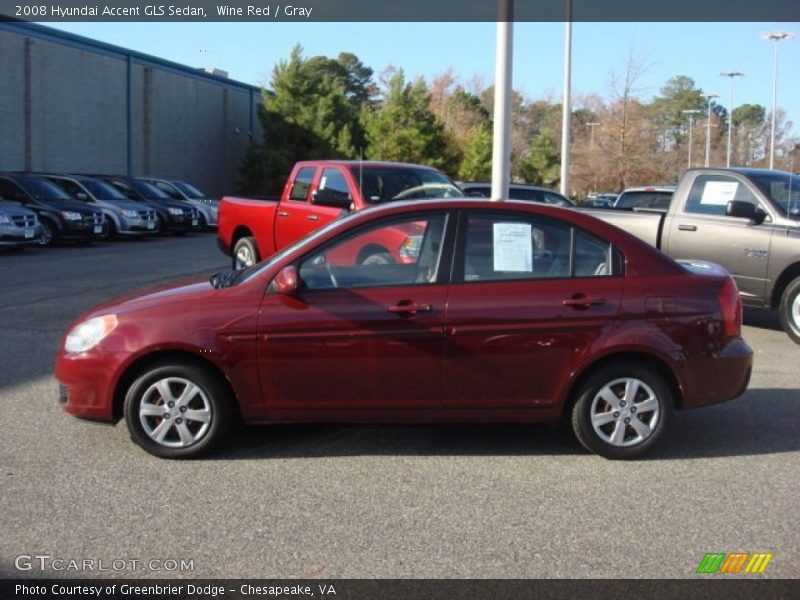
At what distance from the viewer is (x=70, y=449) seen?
224 inches

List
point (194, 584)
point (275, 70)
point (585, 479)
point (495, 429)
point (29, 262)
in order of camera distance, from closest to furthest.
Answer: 1. point (194, 584)
2. point (585, 479)
3. point (495, 429)
4. point (29, 262)
5. point (275, 70)

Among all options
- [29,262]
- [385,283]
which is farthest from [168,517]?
[29,262]

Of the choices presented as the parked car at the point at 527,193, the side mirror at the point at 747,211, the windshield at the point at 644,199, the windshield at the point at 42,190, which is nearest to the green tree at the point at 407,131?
the windshield at the point at 42,190

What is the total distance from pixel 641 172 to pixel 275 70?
19468 mm

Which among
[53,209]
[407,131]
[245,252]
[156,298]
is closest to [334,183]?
[245,252]

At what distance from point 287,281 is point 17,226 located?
1541 cm

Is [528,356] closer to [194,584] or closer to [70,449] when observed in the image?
[194,584]

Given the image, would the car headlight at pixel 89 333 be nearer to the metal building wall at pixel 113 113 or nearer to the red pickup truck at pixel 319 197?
the red pickup truck at pixel 319 197

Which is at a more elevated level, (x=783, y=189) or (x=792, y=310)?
(x=783, y=189)

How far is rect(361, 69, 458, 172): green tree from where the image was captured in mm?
40344

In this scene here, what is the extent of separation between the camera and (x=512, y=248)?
18.3 feet

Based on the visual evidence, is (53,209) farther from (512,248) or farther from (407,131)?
(407,131)

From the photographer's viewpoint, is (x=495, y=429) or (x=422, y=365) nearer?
(x=422, y=365)

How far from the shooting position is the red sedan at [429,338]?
17.7ft
